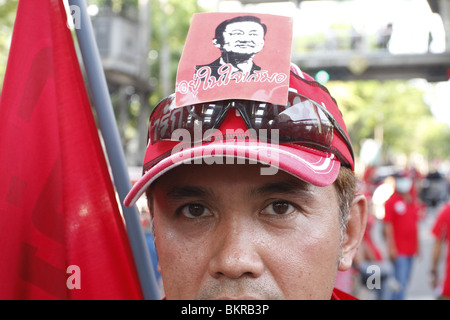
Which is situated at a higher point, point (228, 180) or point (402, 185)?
point (228, 180)

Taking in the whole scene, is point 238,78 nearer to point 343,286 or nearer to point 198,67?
point 198,67

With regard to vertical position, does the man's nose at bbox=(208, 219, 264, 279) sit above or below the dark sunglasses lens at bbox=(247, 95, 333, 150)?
below

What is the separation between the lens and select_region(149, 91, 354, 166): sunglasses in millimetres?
1344

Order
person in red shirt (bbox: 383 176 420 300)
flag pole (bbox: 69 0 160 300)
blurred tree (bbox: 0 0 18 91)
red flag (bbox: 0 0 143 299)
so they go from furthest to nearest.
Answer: blurred tree (bbox: 0 0 18 91) < person in red shirt (bbox: 383 176 420 300) < flag pole (bbox: 69 0 160 300) < red flag (bbox: 0 0 143 299)

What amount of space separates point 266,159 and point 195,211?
275mm

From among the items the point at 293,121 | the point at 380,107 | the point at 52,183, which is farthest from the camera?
the point at 380,107

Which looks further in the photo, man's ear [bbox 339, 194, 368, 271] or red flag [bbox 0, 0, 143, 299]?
red flag [bbox 0, 0, 143, 299]

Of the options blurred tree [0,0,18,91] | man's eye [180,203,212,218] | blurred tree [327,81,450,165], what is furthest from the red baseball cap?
blurred tree [327,81,450,165]

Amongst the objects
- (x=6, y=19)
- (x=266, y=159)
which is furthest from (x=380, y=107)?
(x=266, y=159)

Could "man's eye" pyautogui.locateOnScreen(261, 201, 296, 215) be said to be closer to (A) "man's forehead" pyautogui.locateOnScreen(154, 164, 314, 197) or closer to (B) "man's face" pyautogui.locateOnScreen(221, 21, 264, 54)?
(A) "man's forehead" pyautogui.locateOnScreen(154, 164, 314, 197)

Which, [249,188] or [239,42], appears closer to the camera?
[249,188]

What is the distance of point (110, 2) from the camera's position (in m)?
12.2

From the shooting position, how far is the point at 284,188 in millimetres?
1338

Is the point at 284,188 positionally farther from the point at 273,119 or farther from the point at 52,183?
the point at 52,183
